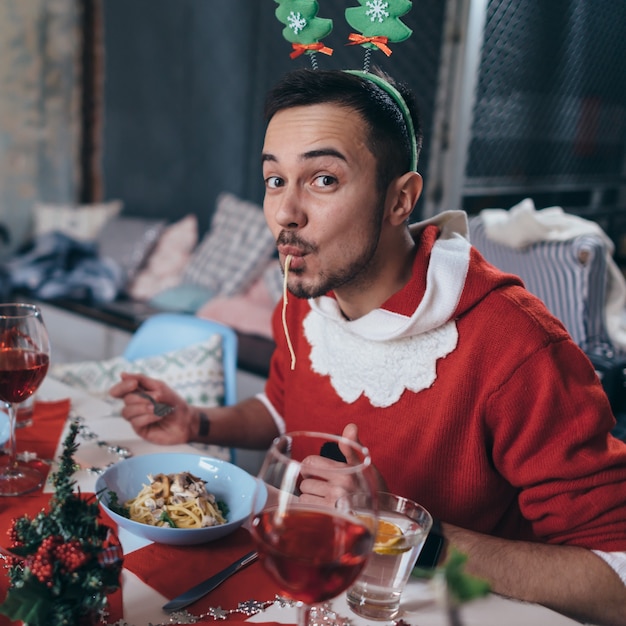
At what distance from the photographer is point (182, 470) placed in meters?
1.18

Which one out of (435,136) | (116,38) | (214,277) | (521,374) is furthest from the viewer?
(116,38)

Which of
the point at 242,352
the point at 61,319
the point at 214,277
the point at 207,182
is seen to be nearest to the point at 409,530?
the point at 242,352

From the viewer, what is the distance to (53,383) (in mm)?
1747

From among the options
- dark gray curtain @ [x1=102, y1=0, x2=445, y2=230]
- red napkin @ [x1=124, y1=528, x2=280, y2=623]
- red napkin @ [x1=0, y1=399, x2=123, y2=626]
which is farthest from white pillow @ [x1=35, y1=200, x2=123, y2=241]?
red napkin @ [x1=124, y1=528, x2=280, y2=623]

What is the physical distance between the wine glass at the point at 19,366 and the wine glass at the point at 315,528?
25.1 inches

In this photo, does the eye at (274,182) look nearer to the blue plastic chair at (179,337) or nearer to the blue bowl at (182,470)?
the blue bowl at (182,470)

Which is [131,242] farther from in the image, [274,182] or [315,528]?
[315,528]

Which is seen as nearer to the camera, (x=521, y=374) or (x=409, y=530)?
(x=409, y=530)

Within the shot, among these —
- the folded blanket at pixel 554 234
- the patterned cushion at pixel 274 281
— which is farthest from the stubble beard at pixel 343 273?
the patterned cushion at pixel 274 281

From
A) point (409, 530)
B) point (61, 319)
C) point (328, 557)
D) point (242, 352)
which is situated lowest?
point (61, 319)

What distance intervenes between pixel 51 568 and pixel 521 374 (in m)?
0.76

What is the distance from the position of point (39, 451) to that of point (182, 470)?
32cm

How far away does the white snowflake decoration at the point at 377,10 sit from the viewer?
1.25 meters

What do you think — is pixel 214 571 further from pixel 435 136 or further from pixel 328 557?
pixel 435 136
